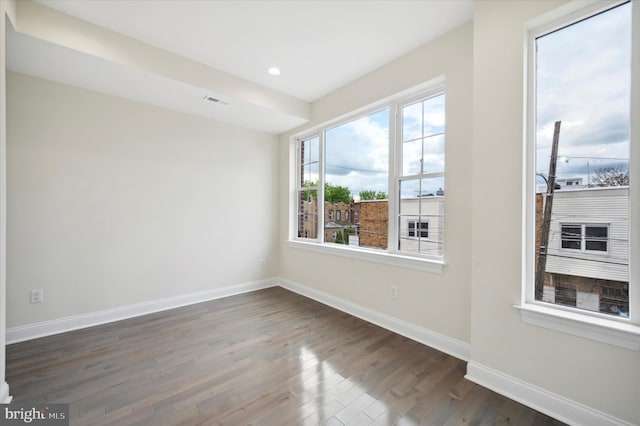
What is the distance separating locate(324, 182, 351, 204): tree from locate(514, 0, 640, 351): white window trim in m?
2.13

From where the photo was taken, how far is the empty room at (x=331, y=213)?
1722 millimetres

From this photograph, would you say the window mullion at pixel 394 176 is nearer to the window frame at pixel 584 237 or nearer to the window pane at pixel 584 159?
the window pane at pixel 584 159

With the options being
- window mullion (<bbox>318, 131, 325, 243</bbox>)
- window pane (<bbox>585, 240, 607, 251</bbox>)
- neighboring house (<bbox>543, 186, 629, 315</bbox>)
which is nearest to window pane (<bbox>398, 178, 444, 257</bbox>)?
neighboring house (<bbox>543, 186, 629, 315</bbox>)

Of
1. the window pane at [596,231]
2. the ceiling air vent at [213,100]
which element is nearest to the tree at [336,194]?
the ceiling air vent at [213,100]

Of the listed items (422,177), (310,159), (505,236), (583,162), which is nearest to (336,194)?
(310,159)

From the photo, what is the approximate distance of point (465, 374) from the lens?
2.13 m

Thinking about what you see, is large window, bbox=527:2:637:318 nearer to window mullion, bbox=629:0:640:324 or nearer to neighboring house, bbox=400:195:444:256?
window mullion, bbox=629:0:640:324

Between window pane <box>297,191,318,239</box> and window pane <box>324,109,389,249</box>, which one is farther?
window pane <box>297,191,318,239</box>

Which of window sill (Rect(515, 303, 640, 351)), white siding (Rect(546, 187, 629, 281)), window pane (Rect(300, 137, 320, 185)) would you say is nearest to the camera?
window sill (Rect(515, 303, 640, 351))

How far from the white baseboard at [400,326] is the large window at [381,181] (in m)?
0.72

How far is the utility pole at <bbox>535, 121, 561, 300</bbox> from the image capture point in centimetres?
190

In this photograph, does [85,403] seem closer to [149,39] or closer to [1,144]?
[1,144]

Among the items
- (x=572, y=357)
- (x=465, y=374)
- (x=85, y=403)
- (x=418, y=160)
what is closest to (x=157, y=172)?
(x=85, y=403)

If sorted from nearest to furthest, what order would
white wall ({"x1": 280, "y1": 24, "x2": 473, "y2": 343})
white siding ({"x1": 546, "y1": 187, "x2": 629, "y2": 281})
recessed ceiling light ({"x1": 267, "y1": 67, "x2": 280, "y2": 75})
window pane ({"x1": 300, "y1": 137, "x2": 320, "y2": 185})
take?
white siding ({"x1": 546, "y1": 187, "x2": 629, "y2": 281})
white wall ({"x1": 280, "y1": 24, "x2": 473, "y2": 343})
recessed ceiling light ({"x1": 267, "y1": 67, "x2": 280, "y2": 75})
window pane ({"x1": 300, "y1": 137, "x2": 320, "y2": 185})
